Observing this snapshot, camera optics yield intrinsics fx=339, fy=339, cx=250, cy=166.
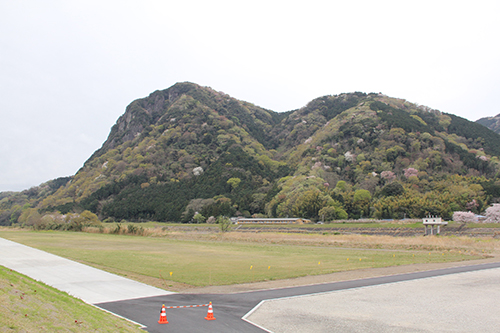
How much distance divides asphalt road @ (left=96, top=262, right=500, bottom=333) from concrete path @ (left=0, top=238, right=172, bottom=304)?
1.37 meters

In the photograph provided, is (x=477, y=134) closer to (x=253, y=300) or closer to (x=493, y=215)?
(x=493, y=215)

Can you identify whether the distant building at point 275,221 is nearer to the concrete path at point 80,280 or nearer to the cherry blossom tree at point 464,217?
the cherry blossom tree at point 464,217

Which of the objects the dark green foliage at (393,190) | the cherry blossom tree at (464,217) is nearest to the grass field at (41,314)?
the cherry blossom tree at (464,217)

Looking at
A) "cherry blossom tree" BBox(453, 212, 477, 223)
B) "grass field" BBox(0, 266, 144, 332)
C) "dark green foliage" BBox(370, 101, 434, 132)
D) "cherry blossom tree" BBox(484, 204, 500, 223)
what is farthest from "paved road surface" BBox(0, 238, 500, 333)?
"dark green foliage" BBox(370, 101, 434, 132)

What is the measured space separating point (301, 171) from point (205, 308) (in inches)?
4312

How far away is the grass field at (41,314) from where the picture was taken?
288 inches

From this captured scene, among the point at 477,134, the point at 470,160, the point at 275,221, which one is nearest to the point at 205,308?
the point at 275,221

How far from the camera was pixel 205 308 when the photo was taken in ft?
43.1

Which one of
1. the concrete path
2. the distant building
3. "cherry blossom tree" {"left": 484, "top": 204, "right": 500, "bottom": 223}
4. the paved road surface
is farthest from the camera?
the distant building

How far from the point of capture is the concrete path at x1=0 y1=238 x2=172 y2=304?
15570 mm

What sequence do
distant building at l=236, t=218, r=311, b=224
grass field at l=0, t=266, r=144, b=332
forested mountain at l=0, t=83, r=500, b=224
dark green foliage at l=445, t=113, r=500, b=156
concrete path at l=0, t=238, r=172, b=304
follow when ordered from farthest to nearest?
dark green foliage at l=445, t=113, r=500, b=156
forested mountain at l=0, t=83, r=500, b=224
distant building at l=236, t=218, r=311, b=224
concrete path at l=0, t=238, r=172, b=304
grass field at l=0, t=266, r=144, b=332

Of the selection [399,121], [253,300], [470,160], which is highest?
[399,121]

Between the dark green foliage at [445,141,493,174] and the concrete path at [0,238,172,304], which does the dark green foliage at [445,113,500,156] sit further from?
the concrete path at [0,238,172,304]

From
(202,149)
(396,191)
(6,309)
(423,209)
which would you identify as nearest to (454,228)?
(423,209)
